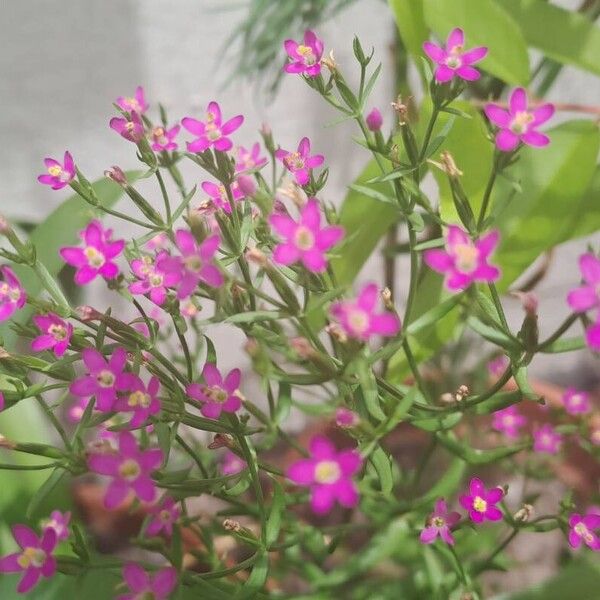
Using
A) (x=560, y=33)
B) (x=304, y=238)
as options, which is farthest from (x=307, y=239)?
(x=560, y=33)

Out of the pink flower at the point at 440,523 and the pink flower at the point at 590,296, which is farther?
the pink flower at the point at 440,523

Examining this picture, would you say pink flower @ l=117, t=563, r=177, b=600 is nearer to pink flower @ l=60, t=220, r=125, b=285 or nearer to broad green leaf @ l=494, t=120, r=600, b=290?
pink flower @ l=60, t=220, r=125, b=285

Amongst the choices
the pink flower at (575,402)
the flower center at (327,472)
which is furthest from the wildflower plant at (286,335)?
the pink flower at (575,402)

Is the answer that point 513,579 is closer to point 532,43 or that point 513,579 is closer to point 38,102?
point 532,43

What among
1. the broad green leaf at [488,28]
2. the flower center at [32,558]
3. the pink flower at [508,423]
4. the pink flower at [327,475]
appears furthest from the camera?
the pink flower at [508,423]

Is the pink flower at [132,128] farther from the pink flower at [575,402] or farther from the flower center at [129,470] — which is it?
the pink flower at [575,402]

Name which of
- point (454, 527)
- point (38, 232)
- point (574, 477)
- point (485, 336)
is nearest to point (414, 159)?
point (485, 336)
